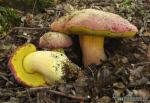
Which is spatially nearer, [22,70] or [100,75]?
[100,75]

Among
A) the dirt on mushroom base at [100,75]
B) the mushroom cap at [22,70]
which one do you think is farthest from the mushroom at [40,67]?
the dirt on mushroom base at [100,75]

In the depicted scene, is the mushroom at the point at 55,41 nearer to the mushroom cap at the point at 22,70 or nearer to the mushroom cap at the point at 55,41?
the mushroom cap at the point at 55,41

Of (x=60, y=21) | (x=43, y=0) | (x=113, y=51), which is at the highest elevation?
(x=43, y=0)

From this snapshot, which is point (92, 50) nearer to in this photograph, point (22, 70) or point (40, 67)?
→ point (40, 67)

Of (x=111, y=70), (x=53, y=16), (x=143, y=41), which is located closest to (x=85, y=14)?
(x=111, y=70)

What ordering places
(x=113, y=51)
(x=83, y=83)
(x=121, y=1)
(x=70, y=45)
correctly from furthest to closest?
1. (x=121, y=1)
2. (x=113, y=51)
3. (x=70, y=45)
4. (x=83, y=83)

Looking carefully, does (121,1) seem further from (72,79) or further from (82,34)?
(72,79)

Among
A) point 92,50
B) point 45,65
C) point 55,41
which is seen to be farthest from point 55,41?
point 92,50

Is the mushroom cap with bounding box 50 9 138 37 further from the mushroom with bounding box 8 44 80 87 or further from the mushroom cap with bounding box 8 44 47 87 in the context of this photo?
the mushroom cap with bounding box 8 44 47 87
